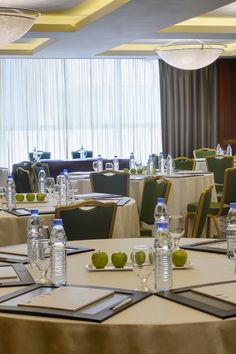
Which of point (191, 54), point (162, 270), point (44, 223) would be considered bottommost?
point (44, 223)

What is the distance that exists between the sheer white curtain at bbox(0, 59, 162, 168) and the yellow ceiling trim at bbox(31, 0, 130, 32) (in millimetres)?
4995

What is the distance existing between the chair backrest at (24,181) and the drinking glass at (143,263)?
6976mm

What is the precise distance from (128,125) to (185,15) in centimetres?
785

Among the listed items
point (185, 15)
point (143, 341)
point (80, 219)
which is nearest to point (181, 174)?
point (185, 15)

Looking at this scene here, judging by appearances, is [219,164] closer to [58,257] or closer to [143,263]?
[58,257]

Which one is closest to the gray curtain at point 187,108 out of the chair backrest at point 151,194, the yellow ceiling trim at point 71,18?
the yellow ceiling trim at point 71,18

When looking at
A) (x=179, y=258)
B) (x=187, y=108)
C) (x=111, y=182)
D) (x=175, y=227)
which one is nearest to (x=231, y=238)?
(x=175, y=227)

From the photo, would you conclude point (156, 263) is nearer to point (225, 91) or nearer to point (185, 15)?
point (185, 15)

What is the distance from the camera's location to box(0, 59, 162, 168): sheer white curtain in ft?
52.7

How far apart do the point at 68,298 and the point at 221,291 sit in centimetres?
66

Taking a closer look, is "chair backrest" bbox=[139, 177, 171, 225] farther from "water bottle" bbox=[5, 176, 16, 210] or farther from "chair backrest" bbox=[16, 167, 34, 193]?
"chair backrest" bbox=[16, 167, 34, 193]

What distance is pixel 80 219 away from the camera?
5.41 m

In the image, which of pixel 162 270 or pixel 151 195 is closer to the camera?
pixel 162 270

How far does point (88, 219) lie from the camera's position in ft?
17.8
